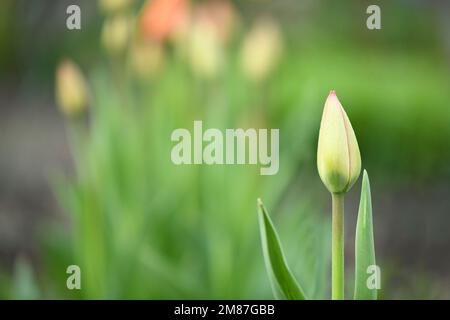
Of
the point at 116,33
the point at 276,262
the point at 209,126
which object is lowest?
the point at 276,262

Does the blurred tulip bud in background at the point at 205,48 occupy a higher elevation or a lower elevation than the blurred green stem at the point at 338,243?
higher

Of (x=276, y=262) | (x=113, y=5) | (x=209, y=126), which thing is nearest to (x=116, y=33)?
(x=113, y=5)

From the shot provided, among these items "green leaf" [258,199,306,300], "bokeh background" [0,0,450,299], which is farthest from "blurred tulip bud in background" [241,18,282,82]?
"green leaf" [258,199,306,300]

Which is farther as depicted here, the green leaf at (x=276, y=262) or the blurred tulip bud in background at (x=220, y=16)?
the blurred tulip bud in background at (x=220, y=16)

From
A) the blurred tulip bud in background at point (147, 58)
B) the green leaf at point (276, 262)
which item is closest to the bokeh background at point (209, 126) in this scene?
the blurred tulip bud in background at point (147, 58)

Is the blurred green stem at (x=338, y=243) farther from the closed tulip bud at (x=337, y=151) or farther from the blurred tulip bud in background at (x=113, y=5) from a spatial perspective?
the blurred tulip bud in background at (x=113, y=5)

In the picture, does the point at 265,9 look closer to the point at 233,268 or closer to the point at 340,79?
the point at 340,79

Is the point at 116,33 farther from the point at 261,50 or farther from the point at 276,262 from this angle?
the point at 276,262
